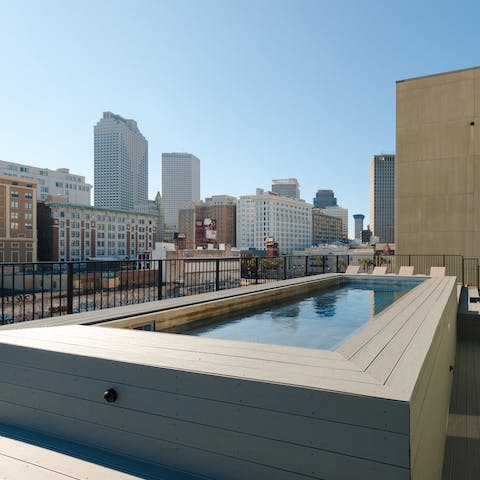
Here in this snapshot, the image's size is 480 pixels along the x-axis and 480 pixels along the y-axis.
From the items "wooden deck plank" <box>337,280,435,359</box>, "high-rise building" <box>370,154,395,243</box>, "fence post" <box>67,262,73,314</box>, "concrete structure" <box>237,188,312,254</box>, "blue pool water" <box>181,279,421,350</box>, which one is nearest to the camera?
"wooden deck plank" <box>337,280,435,359</box>

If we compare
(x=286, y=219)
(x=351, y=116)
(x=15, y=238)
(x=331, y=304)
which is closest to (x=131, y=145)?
(x=286, y=219)

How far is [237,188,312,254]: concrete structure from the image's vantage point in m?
115

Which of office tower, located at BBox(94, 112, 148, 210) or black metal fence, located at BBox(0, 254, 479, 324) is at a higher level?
office tower, located at BBox(94, 112, 148, 210)

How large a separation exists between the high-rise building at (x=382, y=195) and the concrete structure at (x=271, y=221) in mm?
38052

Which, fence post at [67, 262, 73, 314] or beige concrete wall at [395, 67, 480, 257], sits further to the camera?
beige concrete wall at [395, 67, 480, 257]

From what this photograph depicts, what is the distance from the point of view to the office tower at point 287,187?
17521 centimetres

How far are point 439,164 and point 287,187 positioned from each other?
162 m

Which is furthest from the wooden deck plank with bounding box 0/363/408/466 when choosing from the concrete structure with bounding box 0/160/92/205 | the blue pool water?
the concrete structure with bounding box 0/160/92/205

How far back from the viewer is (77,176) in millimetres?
109562

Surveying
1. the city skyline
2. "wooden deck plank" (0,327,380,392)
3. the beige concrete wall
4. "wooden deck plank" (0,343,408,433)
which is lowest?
"wooden deck plank" (0,343,408,433)

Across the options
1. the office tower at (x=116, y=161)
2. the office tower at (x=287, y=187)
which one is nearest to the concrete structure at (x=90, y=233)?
the office tower at (x=116, y=161)

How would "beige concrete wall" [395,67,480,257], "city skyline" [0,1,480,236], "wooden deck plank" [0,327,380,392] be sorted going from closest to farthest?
"wooden deck plank" [0,327,380,392] → "city skyline" [0,1,480,236] → "beige concrete wall" [395,67,480,257]

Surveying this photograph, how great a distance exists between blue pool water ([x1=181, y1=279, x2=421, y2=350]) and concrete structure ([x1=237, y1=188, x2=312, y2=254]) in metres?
106

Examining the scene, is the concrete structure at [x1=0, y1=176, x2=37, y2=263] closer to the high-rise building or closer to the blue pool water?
the blue pool water
